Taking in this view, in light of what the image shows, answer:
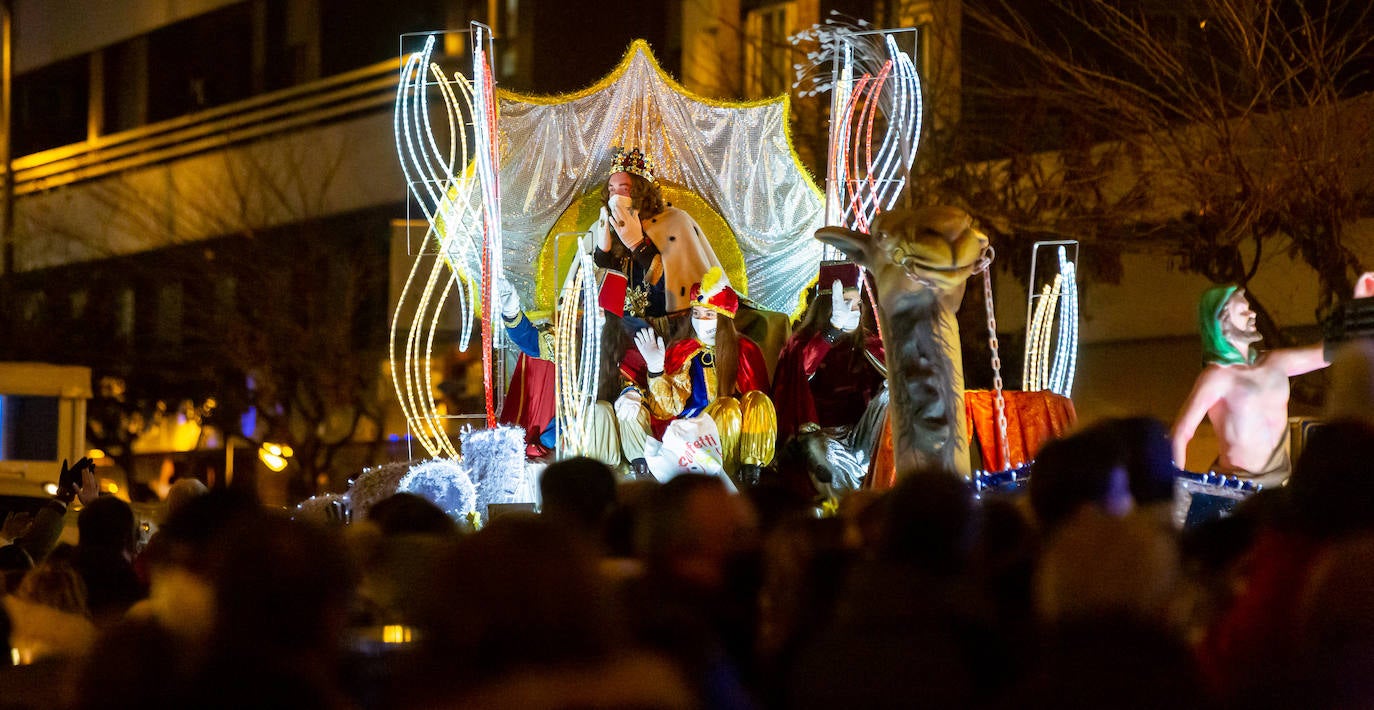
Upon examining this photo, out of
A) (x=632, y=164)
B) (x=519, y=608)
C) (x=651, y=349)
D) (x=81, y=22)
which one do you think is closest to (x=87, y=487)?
(x=651, y=349)

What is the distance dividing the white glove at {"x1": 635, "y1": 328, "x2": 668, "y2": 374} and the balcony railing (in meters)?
17.2

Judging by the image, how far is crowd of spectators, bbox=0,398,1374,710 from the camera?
2924mm

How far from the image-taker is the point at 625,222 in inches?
513

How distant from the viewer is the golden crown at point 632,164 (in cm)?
1313

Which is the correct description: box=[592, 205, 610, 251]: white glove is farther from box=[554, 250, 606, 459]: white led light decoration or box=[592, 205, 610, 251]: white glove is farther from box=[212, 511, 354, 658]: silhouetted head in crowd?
box=[212, 511, 354, 658]: silhouetted head in crowd

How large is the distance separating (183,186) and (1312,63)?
19399mm

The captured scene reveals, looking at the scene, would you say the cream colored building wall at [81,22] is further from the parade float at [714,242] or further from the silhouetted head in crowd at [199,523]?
the silhouetted head in crowd at [199,523]

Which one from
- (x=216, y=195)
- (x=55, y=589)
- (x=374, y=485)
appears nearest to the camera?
(x=55, y=589)

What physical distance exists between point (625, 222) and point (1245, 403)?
603 centimetres

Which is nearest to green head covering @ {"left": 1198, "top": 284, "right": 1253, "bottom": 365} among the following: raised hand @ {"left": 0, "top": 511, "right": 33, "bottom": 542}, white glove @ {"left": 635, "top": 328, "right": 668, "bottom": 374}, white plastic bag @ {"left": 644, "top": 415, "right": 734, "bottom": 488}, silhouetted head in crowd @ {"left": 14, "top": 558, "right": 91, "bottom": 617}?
white plastic bag @ {"left": 644, "top": 415, "right": 734, "bottom": 488}

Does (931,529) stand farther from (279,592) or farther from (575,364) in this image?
(575,364)

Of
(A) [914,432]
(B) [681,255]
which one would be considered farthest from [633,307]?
(A) [914,432]

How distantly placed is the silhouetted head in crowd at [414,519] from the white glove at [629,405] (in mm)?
6510

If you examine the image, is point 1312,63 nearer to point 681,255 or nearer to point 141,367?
point 681,255
